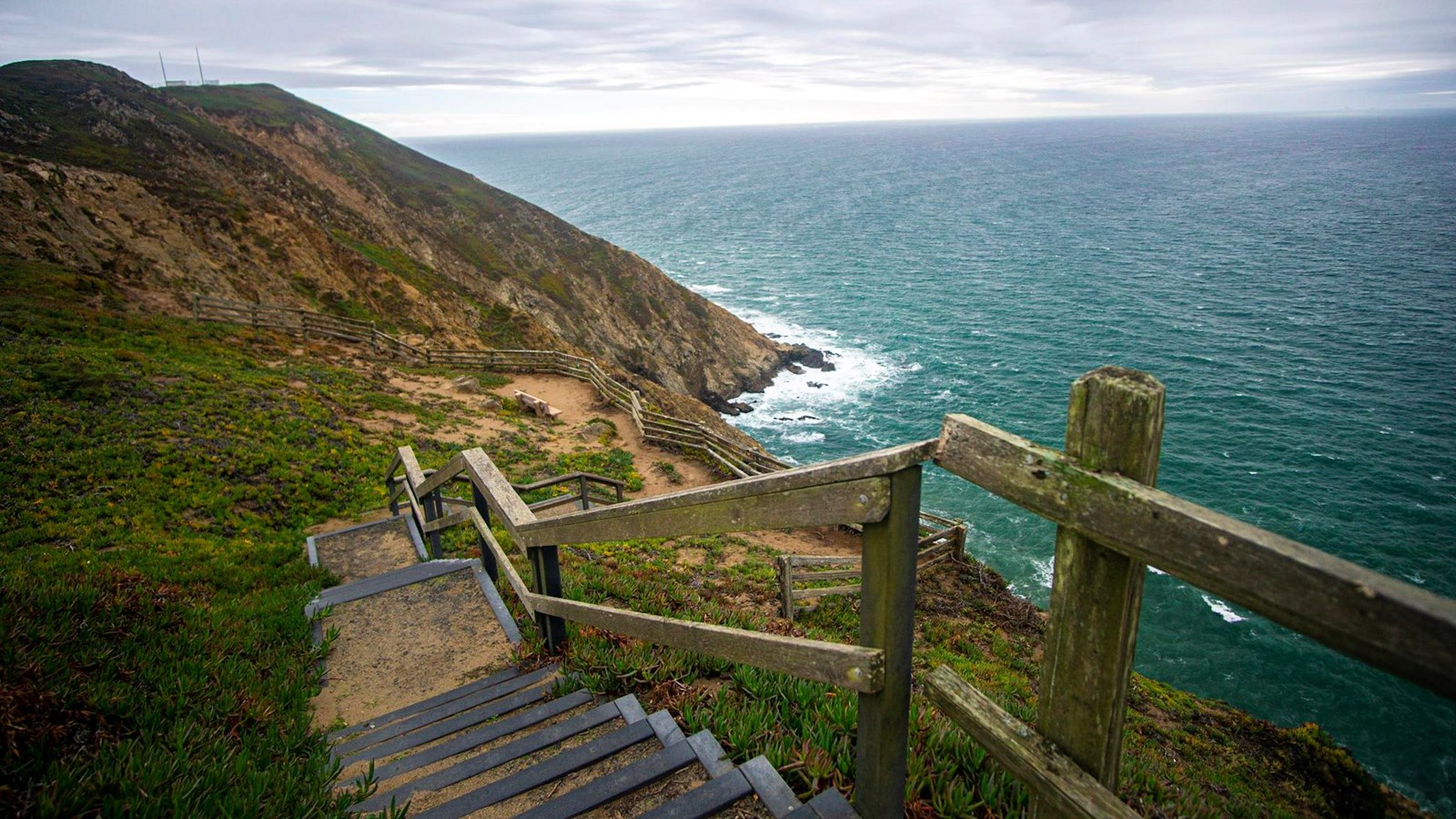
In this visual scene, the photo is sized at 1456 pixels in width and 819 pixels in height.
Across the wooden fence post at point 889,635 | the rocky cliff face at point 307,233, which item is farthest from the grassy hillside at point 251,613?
the rocky cliff face at point 307,233

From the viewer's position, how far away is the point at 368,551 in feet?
31.2

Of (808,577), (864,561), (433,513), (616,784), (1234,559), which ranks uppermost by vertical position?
(1234,559)

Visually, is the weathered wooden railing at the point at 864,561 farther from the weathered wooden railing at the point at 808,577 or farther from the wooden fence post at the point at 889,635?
the weathered wooden railing at the point at 808,577

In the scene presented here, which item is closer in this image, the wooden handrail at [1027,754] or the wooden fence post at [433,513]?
the wooden handrail at [1027,754]

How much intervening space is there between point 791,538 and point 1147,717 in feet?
28.8

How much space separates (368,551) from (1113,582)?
9722mm

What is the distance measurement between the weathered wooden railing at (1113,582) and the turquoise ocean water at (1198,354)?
A: 65.6ft

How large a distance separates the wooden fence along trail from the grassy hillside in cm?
97

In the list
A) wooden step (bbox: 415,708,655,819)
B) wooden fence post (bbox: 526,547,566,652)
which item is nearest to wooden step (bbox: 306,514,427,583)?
wooden fence post (bbox: 526,547,566,652)

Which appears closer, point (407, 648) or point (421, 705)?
Result: point (421, 705)

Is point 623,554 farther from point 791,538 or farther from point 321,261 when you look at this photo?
point 321,261

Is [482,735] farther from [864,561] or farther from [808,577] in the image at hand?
[808,577]

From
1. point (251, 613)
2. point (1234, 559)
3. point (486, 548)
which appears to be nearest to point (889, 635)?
point (1234, 559)

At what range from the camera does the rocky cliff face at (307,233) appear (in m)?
26.5
